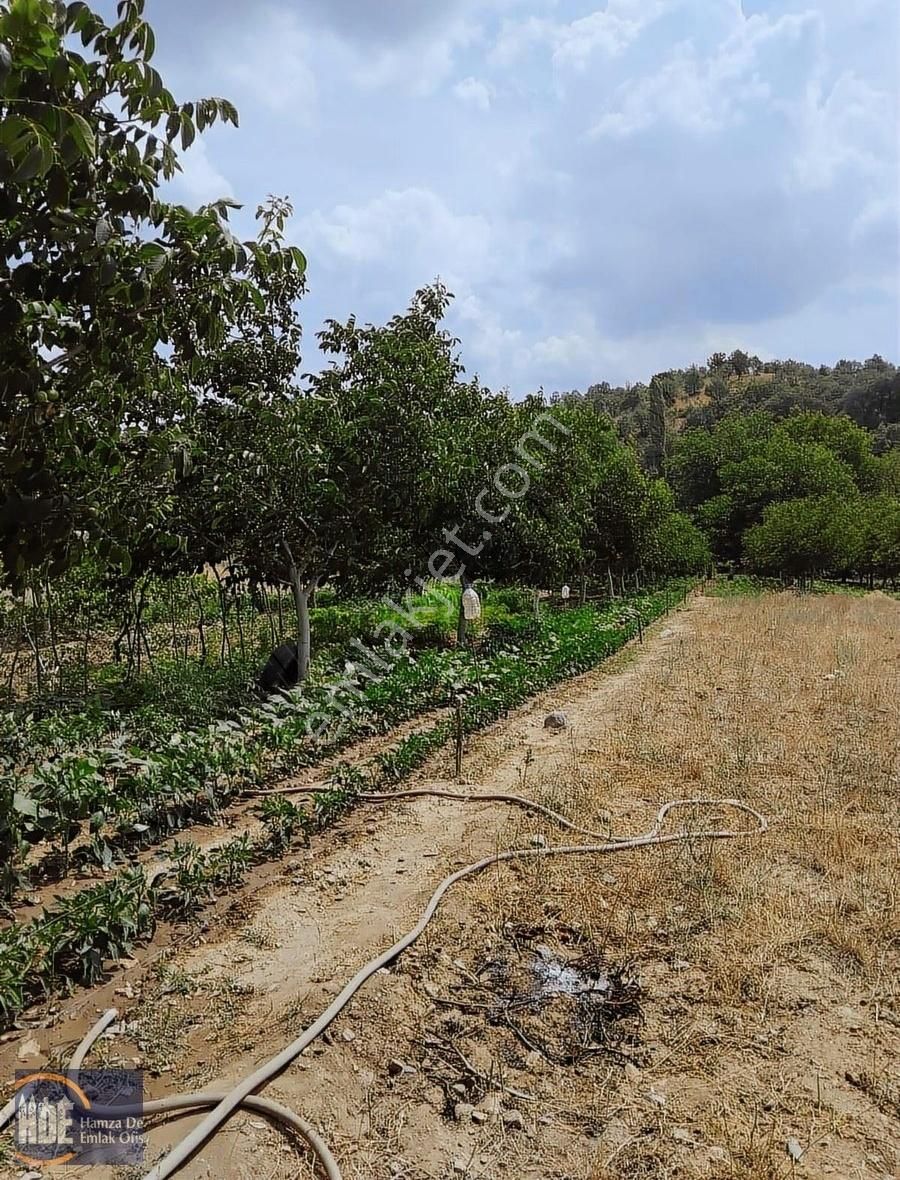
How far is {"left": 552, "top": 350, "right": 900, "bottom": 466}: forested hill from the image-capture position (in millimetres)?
85000

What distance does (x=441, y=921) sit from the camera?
4352 millimetres

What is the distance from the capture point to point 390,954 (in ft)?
12.8

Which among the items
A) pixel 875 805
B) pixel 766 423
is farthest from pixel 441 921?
pixel 766 423

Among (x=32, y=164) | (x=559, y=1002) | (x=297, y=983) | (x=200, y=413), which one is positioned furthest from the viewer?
(x=200, y=413)

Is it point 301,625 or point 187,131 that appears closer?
point 187,131

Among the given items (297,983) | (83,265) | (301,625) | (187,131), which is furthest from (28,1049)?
(301,625)

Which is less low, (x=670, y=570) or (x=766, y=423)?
(x=766, y=423)

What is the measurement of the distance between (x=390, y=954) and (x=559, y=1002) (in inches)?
35.8

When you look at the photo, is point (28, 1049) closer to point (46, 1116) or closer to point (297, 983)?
point (46, 1116)

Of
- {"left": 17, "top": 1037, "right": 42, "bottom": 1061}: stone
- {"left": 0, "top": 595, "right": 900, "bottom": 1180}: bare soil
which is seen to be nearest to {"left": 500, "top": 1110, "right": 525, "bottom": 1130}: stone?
{"left": 0, "top": 595, "right": 900, "bottom": 1180}: bare soil

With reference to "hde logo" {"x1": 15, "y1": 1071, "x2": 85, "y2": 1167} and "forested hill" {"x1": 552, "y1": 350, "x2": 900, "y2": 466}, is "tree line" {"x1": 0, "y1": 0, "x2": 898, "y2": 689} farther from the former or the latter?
"forested hill" {"x1": 552, "y1": 350, "x2": 900, "y2": 466}

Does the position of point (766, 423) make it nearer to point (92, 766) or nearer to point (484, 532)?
point (484, 532)

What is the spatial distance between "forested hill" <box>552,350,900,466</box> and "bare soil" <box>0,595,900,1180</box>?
61589 mm

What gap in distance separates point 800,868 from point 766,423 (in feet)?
231
